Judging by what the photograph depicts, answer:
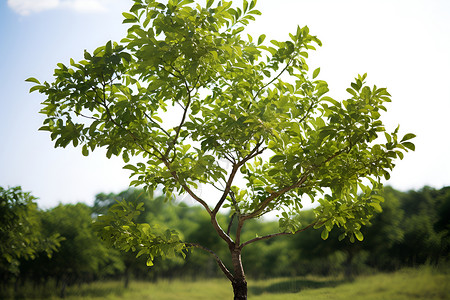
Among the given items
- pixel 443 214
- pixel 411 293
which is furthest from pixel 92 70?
pixel 443 214

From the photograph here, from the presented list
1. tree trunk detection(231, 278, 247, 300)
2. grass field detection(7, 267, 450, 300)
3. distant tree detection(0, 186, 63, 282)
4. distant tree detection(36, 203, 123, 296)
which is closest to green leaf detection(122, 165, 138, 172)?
tree trunk detection(231, 278, 247, 300)

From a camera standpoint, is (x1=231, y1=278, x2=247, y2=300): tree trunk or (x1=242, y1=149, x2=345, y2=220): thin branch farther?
(x1=231, y1=278, x2=247, y2=300): tree trunk

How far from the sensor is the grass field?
1336 centimetres

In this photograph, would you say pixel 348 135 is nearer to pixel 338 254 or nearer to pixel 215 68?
pixel 215 68

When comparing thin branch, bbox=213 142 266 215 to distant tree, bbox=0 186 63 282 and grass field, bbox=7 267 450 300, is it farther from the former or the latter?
grass field, bbox=7 267 450 300

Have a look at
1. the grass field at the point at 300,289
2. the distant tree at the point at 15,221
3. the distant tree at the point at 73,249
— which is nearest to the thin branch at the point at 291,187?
the distant tree at the point at 15,221

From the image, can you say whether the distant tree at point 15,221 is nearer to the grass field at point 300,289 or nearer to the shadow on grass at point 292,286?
the grass field at point 300,289

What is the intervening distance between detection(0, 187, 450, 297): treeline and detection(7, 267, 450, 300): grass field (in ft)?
1.70

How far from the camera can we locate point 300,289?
1711 cm

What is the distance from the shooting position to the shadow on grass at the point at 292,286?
17219 millimetres

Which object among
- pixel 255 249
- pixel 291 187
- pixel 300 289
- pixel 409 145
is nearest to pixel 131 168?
pixel 291 187

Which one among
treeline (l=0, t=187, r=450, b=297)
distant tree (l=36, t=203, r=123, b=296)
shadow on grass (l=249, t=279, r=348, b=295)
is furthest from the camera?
shadow on grass (l=249, t=279, r=348, b=295)

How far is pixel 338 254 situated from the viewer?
1841 cm

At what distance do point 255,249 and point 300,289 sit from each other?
4.36m
